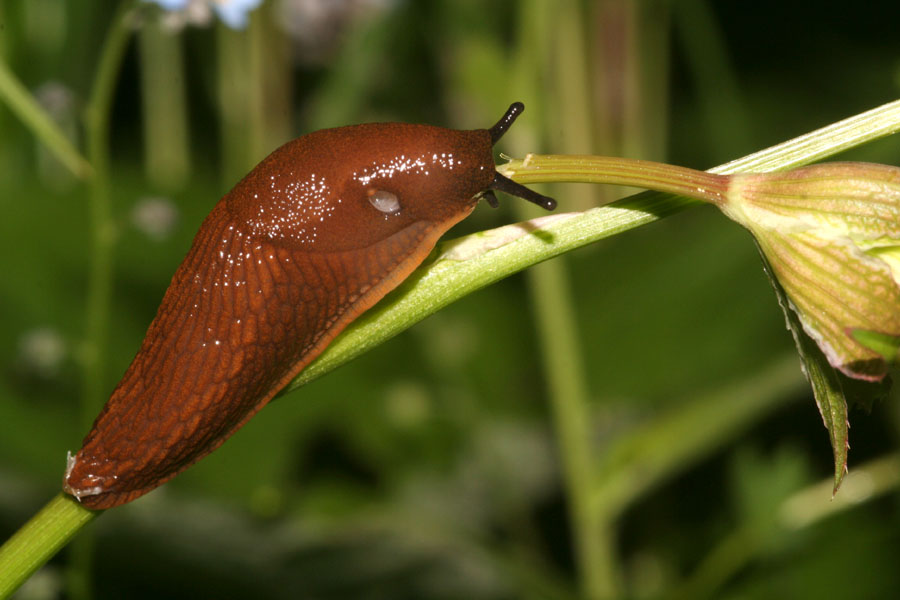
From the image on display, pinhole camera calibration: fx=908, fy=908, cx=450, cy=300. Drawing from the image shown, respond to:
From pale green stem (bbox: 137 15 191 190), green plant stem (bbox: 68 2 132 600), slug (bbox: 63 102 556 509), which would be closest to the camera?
slug (bbox: 63 102 556 509)

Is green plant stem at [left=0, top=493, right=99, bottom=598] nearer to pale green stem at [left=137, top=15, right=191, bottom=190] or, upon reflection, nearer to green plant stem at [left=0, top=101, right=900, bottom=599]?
green plant stem at [left=0, top=101, right=900, bottom=599]

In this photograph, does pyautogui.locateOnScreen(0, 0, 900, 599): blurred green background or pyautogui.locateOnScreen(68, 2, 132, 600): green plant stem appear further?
pyautogui.locateOnScreen(0, 0, 900, 599): blurred green background

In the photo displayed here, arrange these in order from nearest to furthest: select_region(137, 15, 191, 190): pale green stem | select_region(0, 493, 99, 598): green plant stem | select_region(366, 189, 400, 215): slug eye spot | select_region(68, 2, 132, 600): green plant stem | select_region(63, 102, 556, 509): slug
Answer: select_region(0, 493, 99, 598): green plant stem < select_region(63, 102, 556, 509): slug < select_region(366, 189, 400, 215): slug eye spot < select_region(68, 2, 132, 600): green plant stem < select_region(137, 15, 191, 190): pale green stem

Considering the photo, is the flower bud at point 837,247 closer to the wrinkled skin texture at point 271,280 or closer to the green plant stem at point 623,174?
the green plant stem at point 623,174

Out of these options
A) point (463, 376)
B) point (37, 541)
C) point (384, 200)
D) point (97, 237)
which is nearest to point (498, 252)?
point (384, 200)

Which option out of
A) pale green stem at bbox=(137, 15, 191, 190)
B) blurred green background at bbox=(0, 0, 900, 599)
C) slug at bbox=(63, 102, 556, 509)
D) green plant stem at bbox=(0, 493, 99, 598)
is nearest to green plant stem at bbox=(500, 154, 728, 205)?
slug at bbox=(63, 102, 556, 509)

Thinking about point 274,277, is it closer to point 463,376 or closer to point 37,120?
point 37,120

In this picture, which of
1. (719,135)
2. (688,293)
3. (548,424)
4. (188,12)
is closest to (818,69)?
(719,135)

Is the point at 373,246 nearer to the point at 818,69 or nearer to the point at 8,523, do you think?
the point at 8,523
